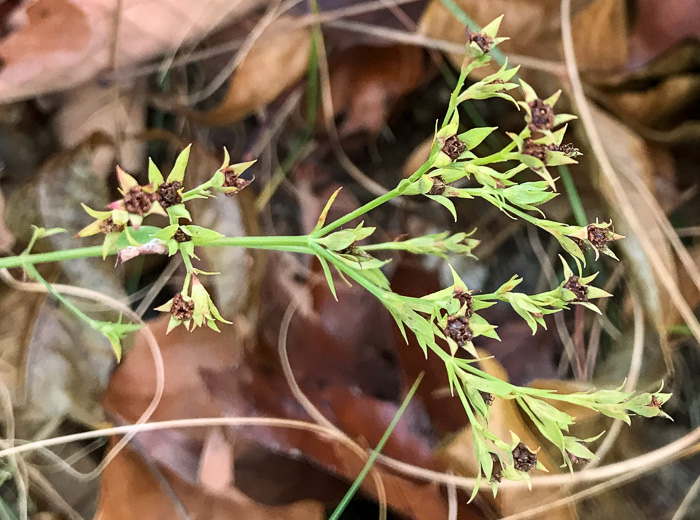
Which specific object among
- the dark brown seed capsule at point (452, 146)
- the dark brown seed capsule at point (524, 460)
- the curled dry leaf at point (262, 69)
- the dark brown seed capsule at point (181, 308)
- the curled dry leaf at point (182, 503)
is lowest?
the curled dry leaf at point (182, 503)

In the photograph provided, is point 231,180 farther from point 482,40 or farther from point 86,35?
point 86,35

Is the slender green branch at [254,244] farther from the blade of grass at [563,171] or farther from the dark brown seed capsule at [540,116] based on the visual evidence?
the blade of grass at [563,171]

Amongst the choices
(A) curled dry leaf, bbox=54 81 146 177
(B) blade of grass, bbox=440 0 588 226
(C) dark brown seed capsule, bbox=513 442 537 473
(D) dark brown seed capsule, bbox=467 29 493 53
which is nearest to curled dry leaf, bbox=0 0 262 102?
(A) curled dry leaf, bbox=54 81 146 177

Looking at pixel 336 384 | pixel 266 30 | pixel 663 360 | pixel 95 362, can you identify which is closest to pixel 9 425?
pixel 95 362

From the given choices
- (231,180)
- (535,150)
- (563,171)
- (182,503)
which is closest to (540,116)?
(535,150)

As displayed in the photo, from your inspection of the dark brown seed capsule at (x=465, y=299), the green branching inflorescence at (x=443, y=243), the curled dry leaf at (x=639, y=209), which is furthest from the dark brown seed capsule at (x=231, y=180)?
the curled dry leaf at (x=639, y=209)

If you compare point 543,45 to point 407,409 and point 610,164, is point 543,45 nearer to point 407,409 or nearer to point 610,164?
point 610,164
